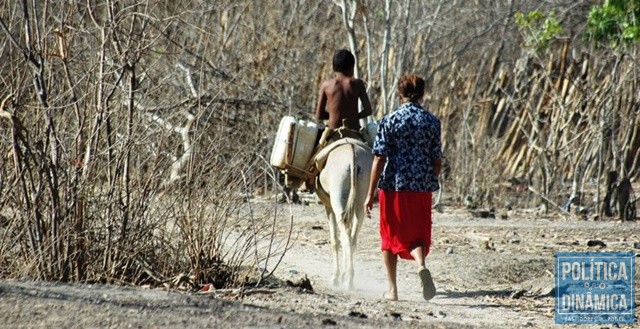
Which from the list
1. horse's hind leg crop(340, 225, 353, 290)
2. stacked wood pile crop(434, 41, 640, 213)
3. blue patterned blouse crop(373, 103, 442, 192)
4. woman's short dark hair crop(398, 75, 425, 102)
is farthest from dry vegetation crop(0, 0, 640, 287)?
woman's short dark hair crop(398, 75, 425, 102)

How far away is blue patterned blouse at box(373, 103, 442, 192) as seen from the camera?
9.56 m

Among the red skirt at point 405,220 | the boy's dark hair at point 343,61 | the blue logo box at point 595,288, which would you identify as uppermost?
the boy's dark hair at point 343,61

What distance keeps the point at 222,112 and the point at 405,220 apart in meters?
2.36

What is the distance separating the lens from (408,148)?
31.4 ft

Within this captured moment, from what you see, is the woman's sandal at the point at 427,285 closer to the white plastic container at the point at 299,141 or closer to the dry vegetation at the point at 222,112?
the dry vegetation at the point at 222,112

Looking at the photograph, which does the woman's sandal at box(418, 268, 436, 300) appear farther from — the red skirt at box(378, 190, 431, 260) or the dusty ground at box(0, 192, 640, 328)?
the red skirt at box(378, 190, 431, 260)

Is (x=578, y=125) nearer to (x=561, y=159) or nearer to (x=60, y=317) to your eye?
(x=561, y=159)

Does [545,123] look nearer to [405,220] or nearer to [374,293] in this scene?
[374,293]

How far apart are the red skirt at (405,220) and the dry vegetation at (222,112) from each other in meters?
0.84

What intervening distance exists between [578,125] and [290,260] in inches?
238

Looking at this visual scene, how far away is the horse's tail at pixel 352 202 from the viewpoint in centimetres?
1052

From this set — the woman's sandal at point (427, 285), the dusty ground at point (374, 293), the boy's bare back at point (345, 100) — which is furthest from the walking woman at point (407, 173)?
the boy's bare back at point (345, 100)

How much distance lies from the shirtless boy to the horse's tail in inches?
17.1

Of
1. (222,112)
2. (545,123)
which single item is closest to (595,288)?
(222,112)
